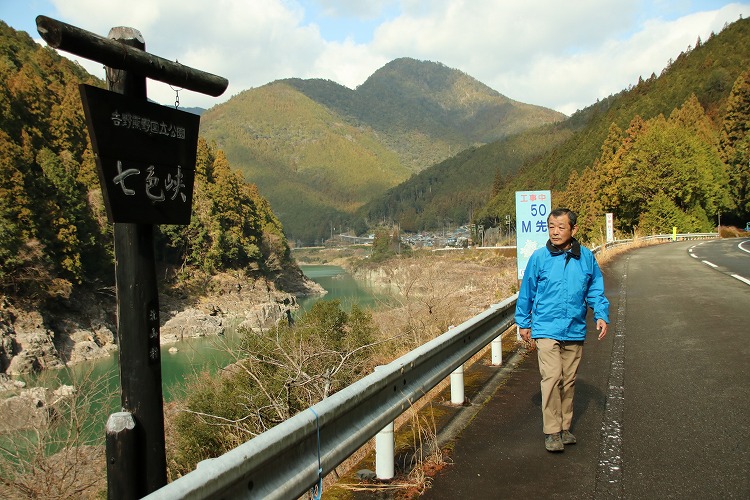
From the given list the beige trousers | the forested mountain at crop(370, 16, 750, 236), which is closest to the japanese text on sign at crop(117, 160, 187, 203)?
the beige trousers

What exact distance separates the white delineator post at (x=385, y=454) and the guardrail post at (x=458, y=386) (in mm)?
1952

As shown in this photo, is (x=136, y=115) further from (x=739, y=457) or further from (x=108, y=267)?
(x=108, y=267)

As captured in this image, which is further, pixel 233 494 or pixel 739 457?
pixel 739 457

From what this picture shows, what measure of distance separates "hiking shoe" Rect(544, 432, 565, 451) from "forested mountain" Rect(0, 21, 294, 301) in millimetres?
23374

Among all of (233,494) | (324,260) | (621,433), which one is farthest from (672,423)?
(324,260)

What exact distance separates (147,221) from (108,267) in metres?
49.6

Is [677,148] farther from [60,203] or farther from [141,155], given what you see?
[141,155]

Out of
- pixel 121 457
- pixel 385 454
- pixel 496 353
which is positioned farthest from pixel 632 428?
pixel 121 457

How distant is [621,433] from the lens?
488cm

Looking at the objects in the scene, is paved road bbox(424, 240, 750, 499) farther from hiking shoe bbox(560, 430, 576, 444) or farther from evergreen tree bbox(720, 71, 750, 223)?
evergreen tree bbox(720, 71, 750, 223)

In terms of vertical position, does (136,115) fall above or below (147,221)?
above

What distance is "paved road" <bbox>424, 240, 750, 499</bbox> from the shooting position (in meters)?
3.88

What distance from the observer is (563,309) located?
4719mm

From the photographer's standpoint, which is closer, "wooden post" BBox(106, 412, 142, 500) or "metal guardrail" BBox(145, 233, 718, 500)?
"metal guardrail" BBox(145, 233, 718, 500)
